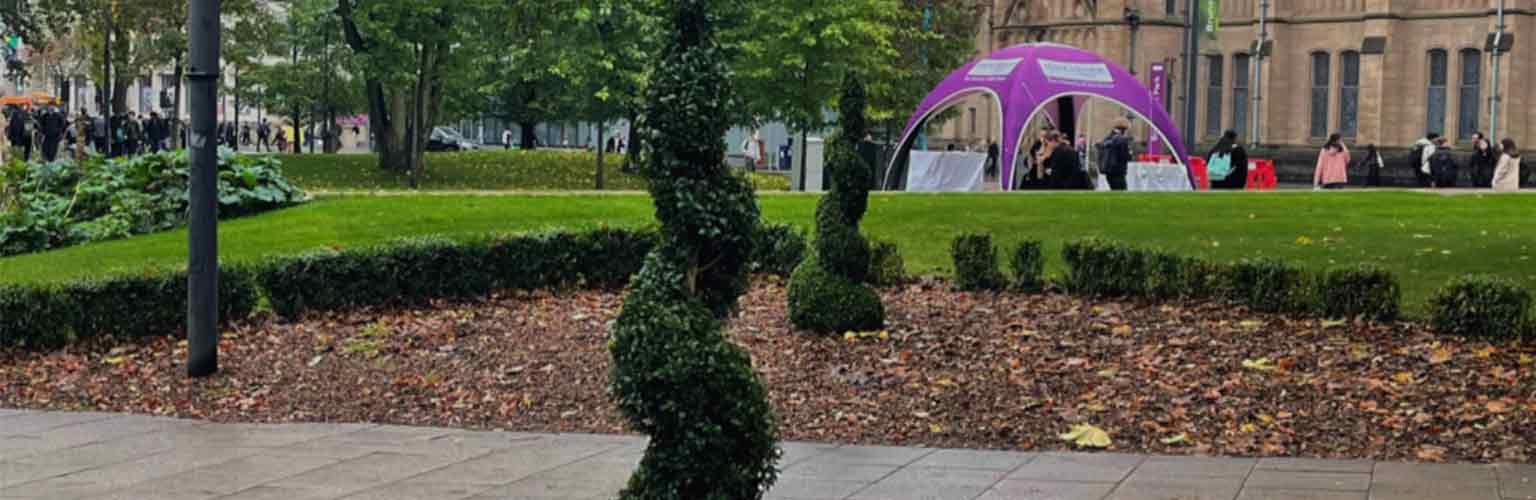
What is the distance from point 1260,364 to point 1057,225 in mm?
10442

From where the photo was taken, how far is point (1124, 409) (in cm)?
1075

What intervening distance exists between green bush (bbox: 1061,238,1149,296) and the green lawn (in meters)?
1.50

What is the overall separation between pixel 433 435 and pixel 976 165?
94.5ft

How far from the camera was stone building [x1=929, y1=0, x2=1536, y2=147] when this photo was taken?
175ft

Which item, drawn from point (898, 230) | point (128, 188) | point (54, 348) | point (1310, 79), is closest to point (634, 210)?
point (898, 230)

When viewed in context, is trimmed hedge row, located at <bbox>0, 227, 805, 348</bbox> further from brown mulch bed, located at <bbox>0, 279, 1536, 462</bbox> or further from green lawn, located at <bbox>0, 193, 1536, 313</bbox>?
green lawn, located at <bbox>0, 193, 1536, 313</bbox>

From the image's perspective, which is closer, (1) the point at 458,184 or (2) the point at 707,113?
(2) the point at 707,113

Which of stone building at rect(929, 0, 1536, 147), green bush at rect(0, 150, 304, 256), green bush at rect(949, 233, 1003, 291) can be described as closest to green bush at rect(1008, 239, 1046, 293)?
green bush at rect(949, 233, 1003, 291)

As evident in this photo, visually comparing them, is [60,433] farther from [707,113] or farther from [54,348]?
[707,113]

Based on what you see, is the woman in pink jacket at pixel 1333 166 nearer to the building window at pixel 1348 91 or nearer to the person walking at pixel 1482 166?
the person walking at pixel 1482 166

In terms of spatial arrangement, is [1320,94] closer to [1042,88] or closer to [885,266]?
[1042,88]

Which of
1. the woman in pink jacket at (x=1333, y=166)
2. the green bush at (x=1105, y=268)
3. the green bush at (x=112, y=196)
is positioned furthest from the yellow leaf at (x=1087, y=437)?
the woman in pink jacket at (x=1333, y=166)

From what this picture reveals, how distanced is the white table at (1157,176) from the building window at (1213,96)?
23.8m

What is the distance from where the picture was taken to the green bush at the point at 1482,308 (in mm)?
12195
